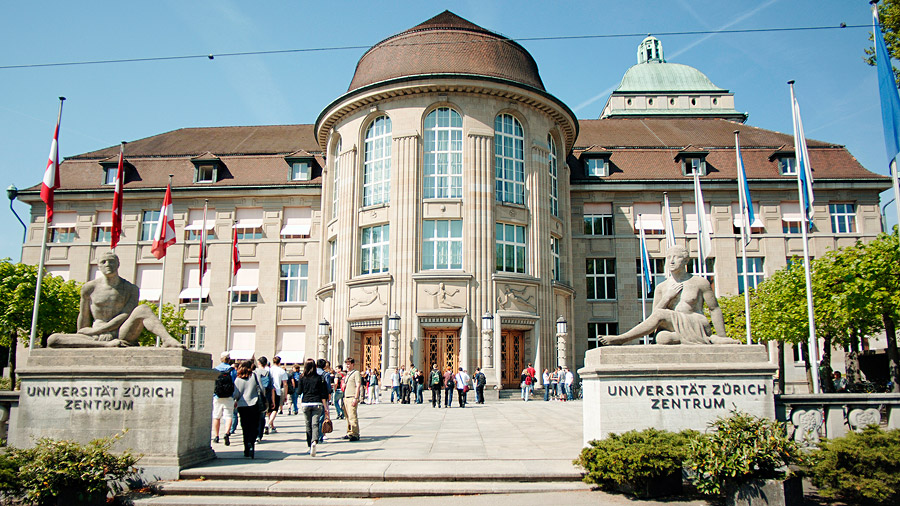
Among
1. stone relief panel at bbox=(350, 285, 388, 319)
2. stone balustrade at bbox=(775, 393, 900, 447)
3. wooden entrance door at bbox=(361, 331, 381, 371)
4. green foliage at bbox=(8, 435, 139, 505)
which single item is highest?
stone relief panel at bbox=(350, 285, 388, 319)

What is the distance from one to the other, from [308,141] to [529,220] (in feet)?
67.8

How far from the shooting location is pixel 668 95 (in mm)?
70938

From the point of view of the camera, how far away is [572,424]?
16.7 meters

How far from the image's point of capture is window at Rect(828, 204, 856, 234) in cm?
3928

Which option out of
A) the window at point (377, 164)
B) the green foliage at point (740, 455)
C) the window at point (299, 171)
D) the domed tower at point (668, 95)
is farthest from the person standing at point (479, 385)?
the domed tower at point (668, 95)

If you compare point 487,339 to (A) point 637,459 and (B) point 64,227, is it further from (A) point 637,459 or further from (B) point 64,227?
(B) point 64,227

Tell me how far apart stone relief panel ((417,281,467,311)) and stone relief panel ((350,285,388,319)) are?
1.76 metres

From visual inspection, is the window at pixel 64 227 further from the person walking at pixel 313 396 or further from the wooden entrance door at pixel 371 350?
the person walking at pixel 313 396

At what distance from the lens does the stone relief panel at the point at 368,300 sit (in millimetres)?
30328

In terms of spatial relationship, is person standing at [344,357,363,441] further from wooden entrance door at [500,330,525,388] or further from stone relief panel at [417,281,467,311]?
wooden entrance door at [500,330,525,388]

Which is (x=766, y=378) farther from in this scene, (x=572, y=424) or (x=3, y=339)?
(x=3, y=339)

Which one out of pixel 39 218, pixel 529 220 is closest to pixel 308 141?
pixel 39 218

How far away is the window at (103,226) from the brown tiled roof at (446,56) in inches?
756

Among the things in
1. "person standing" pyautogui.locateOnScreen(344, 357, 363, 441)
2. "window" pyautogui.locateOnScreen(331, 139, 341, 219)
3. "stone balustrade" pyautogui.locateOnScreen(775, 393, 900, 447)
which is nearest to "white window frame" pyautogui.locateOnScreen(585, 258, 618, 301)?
"window" pyautogui.locateOnScreen(331, 139, 341, 219)
